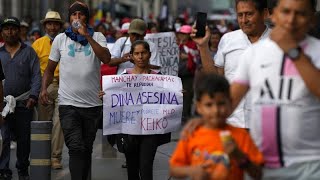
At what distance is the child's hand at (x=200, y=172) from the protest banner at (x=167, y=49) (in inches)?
357

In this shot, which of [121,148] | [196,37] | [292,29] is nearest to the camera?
[292,29]

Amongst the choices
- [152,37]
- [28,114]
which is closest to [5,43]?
[28,114]

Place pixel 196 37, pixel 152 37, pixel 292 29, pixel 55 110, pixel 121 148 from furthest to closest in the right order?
pixel 152 37 < pixel 55 110 < pixel 121 148 < pixel 196 37 < pixel 292 29

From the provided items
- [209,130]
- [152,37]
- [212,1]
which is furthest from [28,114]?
[212,1]

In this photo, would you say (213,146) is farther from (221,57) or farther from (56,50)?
(56,50)

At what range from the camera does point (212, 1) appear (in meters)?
93.4

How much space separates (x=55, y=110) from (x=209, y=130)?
6750 millimetres

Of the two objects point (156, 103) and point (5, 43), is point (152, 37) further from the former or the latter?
point (156, 103)

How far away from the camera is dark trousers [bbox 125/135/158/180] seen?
8.22 meters

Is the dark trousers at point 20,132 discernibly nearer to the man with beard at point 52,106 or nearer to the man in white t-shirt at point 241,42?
the man with beard at point 52,106

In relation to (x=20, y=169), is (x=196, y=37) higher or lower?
higher

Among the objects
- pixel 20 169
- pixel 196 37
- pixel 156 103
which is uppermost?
pixel 196 37

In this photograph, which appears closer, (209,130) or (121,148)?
(209,130)

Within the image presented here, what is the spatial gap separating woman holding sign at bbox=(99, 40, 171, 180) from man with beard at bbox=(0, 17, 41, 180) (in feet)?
5.58
